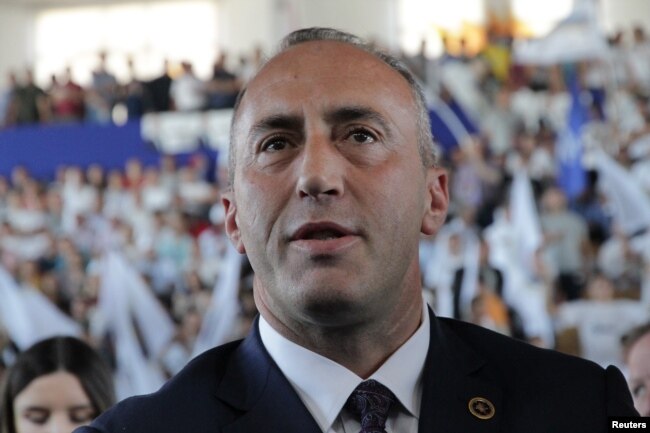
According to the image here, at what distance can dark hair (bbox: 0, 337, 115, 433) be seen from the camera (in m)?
2.68

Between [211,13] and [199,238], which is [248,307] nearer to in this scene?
[199,238]

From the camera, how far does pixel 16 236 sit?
1315 centimetres

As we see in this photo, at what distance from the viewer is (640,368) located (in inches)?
97.3

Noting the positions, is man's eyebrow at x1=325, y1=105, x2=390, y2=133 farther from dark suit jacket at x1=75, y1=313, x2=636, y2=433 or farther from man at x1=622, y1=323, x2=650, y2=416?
man at x1=622, y1=323, x2=650, y2=416

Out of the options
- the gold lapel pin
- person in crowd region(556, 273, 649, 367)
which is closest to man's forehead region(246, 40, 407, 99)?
the gold lapel pin

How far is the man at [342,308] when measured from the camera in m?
1.46

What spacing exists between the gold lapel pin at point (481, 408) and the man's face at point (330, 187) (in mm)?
155

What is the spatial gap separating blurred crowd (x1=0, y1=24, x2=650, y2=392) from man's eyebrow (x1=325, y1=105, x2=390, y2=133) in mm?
6863

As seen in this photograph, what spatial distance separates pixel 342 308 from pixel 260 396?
19cm

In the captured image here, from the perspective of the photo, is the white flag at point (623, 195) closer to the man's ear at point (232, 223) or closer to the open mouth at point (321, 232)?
the man's ear at point (232, 223)

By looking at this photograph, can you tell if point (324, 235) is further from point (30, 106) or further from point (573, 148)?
point (30, 106)

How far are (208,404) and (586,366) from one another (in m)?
0.50

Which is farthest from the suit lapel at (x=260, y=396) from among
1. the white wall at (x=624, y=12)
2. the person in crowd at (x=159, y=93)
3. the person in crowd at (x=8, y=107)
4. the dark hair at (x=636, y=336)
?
the white wall at (x=624, y=12)

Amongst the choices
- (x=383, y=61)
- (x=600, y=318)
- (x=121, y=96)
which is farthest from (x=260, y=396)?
(x=121, y=96)
